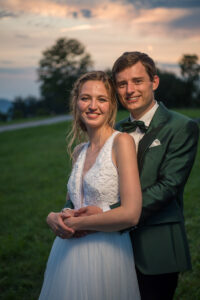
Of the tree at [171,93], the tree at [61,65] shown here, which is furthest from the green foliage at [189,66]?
the tree at [61,65]

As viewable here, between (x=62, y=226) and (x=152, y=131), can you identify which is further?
(x=152, y=131)

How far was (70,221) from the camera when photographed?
2391 mm

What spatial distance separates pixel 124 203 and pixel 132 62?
4.36ft

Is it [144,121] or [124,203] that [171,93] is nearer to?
[144,121]

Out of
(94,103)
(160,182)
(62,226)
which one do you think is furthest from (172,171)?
(62,226)

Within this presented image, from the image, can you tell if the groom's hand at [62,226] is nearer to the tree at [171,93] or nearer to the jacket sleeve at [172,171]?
the jacket sleeve at [172,171]

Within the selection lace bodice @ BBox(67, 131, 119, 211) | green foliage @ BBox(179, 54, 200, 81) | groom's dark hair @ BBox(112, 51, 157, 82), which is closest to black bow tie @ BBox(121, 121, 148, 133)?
lace bodice @ BBox(67, 131, 119, 211)

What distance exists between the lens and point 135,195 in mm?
2176

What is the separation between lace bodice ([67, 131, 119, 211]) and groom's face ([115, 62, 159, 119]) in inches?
17.0

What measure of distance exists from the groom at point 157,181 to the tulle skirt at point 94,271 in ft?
0.56

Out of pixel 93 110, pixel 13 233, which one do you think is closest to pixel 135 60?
pixel 93 110

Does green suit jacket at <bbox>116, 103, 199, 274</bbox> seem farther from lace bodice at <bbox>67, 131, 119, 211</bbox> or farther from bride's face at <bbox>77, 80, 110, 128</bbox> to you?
bride's face at <bbox>77, 80, 110, 128</bbox>

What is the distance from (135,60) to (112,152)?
3.01ft

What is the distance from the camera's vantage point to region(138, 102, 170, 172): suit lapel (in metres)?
2.50
